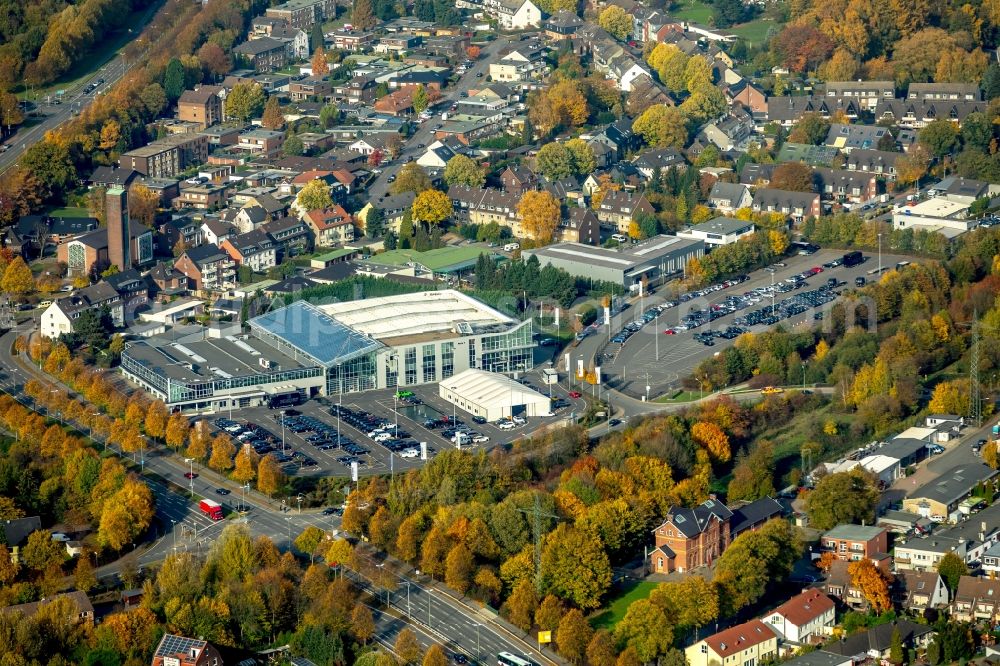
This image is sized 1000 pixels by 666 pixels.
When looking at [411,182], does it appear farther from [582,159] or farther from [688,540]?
[688,540]

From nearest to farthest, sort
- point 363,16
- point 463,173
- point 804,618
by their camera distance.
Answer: point 804,618 → point 463,173 → point 363,16

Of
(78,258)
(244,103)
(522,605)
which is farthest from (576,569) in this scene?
(244,103)

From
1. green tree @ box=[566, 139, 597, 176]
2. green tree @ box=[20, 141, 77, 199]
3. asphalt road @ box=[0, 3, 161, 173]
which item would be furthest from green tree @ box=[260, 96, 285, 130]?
green tree @ box=[566, 139, 597, 176]

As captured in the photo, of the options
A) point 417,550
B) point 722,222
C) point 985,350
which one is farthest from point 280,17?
point 417,550

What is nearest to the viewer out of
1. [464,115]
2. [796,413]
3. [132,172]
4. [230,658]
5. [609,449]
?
[230,658]

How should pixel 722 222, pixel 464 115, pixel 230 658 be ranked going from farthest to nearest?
pixel 464 115 → pixel 722 222 → pixel 230 658

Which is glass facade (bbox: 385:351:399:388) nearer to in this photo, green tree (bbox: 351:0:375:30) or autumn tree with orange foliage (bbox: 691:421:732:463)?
autumn tree with orange foliage (bbox: 691:421:732:463)

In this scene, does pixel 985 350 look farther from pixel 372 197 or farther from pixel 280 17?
pixel 280 17
